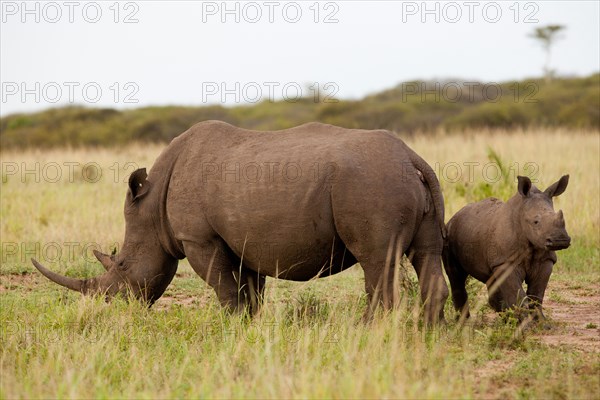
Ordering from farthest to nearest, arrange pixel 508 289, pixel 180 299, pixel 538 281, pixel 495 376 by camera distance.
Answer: pixel 180 299 < pixel 538 281 < pixel 508 289 < pixel 495 376

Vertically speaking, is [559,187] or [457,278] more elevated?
[559,187]

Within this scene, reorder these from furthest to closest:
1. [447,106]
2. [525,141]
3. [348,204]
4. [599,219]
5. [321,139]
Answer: [447,106] < [525,141] < [599,219] < [321,139] < [348,204]

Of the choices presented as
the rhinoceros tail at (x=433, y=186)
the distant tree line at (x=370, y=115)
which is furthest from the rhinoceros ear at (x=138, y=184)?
the distant tree line at (x=370, y=115)

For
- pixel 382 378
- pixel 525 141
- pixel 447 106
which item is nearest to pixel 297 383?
pixel 382 378

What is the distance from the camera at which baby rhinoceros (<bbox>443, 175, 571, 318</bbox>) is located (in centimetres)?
633

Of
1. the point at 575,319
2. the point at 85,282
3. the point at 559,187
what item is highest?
the point at 559,187

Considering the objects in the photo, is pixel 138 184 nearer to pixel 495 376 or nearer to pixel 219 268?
pixel 219 268

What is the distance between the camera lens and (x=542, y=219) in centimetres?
632

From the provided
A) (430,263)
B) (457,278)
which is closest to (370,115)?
(457,278)

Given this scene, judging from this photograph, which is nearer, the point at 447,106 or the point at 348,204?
the point at 348,204

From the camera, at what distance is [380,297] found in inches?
248

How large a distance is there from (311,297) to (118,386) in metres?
2.29

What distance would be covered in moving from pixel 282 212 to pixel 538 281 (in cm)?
196

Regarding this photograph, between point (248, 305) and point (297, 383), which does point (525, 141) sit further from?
point (297, 383)
